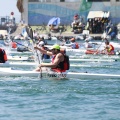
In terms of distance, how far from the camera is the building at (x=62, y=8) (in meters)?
106

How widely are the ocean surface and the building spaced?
3246 inches

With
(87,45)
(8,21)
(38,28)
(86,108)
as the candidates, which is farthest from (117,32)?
(86,108)

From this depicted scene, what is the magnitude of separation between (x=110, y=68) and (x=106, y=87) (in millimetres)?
9864

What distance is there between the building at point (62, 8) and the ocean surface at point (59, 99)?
8245 centimetres

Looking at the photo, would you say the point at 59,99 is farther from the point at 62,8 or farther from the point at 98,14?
the point at 62,8

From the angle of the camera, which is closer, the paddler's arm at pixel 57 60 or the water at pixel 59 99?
the water at pixel 59 99

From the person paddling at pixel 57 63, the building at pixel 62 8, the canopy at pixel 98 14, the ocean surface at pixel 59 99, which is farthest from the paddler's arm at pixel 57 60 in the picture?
the building at pixel 62 8

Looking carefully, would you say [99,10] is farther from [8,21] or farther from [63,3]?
[8,21]

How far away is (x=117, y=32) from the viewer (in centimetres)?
9694

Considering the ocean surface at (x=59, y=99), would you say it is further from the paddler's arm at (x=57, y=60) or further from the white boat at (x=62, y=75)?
the paddler's arm at (x=57, y=60)

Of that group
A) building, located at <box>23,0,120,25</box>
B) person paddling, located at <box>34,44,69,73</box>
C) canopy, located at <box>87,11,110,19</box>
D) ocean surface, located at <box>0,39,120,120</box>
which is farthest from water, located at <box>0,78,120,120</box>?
building, located at <box>23,0,120,25</box>

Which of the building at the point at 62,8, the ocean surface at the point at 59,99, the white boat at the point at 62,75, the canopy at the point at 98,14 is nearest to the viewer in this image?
the ocean surface at the point at 59,99

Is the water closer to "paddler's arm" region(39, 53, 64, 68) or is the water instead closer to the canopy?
"paddler's arm" region(39, 53, 64, 68)

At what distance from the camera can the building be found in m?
106
